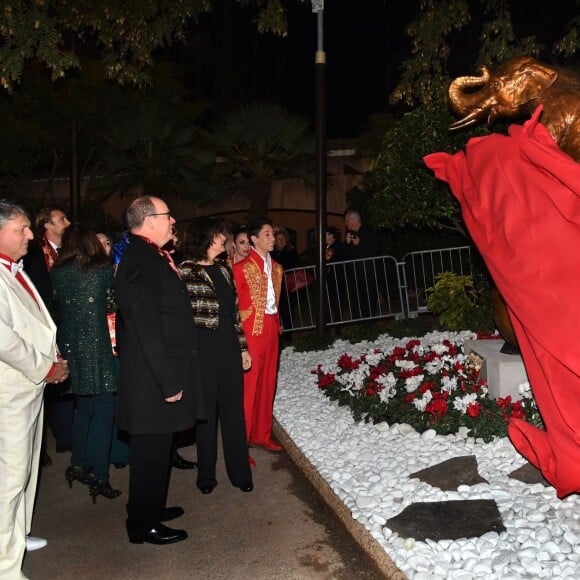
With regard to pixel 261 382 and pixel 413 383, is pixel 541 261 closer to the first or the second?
pixel 413 383

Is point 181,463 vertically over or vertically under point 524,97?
under

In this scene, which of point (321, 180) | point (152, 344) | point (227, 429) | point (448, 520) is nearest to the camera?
point (152, 344)

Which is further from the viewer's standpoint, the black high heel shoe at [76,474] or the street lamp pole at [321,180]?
the street lamp pole at [321,180]

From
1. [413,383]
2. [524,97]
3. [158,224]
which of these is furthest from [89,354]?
[524,97]

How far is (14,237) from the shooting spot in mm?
3924

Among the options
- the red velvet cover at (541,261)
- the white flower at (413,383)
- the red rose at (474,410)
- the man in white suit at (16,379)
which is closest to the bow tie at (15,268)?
the man in white suit at (16,379)

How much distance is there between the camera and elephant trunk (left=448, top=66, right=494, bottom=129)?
5.20m

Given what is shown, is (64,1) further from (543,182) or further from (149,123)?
(149,123)

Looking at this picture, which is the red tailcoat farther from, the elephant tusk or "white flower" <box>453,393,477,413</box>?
the elephant tusk

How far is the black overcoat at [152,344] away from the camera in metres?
4.02

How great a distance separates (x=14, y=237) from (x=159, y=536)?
190 centimetres

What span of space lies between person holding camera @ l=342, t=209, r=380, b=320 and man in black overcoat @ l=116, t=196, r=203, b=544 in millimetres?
6071

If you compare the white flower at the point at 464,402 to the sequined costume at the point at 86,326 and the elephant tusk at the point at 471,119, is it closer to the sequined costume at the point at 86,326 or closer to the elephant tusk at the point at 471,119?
the elephant tusk at the point at 471,119

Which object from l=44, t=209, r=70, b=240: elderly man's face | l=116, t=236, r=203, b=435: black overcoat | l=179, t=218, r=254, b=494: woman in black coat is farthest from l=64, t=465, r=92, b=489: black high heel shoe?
l=44, t=209, r=70, b=240: elderly man's face
